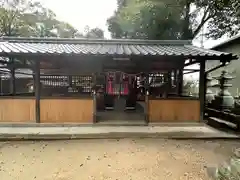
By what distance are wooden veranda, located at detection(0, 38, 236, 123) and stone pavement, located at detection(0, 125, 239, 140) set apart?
2.05ft

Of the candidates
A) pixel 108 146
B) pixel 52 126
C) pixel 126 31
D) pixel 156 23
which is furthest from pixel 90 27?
pixel 108 146

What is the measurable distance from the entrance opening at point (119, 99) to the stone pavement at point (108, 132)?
88 cm

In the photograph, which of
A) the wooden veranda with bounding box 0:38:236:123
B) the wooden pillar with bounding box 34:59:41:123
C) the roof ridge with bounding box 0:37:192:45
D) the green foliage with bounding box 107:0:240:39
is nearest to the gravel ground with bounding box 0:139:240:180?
the wooden pillar with bounding box 34:59:41:123

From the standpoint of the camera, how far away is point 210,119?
7.50 m

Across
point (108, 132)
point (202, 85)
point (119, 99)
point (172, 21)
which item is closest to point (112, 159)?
point (108, 132)

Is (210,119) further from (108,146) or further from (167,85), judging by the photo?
(108,146)

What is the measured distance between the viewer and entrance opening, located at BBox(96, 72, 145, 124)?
827 cm

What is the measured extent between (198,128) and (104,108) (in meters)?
4.86

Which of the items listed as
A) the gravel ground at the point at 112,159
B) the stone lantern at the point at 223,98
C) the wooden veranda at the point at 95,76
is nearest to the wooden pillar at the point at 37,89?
the wooden veranda at the point at 95,76

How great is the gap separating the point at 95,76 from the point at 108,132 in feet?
6.69

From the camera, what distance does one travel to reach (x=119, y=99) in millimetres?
10328

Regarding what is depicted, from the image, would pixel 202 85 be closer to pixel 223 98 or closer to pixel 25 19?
pixel 223 98

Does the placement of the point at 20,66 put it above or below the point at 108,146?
above

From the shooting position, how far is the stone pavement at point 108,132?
5.84m
